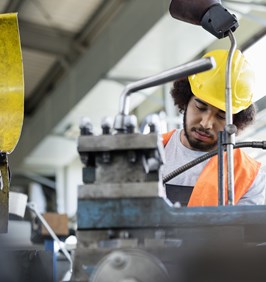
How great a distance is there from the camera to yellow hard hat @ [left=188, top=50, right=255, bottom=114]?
1.34m

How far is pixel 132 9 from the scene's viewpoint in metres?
4.35

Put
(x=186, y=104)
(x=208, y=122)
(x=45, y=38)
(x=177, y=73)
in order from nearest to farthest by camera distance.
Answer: (x=177, y=73) → (x=208, y=122) → (x=186, y=104) → (x=45, y=38)

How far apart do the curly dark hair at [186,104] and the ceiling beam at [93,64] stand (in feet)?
6.66

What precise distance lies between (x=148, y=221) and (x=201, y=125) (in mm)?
928

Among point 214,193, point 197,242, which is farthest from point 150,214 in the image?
point 214,193

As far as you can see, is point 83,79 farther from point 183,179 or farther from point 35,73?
point 183,179

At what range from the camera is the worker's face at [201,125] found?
1543 mm

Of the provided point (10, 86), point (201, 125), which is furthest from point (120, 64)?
point (10, 86)

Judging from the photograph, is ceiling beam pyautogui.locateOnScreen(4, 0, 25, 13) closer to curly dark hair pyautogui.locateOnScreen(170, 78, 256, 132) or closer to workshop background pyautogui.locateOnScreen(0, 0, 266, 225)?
workshop background pyautogui.locateOnScreen(0, 0, 266, 225)

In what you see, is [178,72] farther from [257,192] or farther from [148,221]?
[257,192]

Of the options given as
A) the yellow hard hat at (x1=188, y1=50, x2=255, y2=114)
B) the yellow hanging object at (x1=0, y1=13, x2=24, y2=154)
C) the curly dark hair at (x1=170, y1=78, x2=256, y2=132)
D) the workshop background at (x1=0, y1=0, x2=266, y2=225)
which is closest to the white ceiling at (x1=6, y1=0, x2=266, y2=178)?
the workshop background at (x1=0, y1=0, x2=266, y2=225)

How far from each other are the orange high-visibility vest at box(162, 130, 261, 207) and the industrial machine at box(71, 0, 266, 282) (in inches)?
23.3

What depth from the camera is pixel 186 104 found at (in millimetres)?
1751

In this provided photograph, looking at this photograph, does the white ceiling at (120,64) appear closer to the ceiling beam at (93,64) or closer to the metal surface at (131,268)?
the ceiling beam at (93,64)
